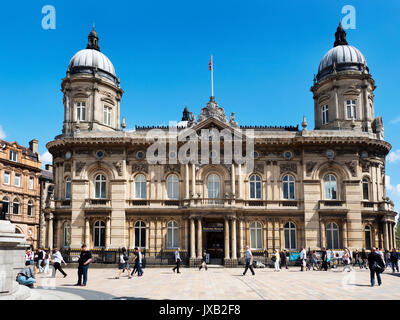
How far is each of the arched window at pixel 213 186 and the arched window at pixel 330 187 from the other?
10084mm

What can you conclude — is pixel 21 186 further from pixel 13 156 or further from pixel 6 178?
pixel 13 156

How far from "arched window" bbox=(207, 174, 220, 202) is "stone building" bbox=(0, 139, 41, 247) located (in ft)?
87.0

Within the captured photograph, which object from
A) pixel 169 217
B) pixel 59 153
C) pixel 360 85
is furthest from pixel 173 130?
pixel 360 85

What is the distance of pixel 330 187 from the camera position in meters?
38.7

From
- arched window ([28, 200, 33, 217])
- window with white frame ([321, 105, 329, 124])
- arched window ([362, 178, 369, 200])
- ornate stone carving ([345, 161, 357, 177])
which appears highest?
window with white frame ([321, 105, 329, 124])

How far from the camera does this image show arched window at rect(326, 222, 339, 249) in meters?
37.8

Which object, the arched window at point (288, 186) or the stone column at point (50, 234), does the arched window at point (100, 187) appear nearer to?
the stone column at point (50, 234)

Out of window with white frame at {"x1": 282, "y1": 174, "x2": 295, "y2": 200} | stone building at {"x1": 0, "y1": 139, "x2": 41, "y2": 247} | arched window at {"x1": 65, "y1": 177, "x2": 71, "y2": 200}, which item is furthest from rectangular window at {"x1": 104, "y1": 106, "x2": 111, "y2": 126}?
window with white frame at {"x1": 282, "y1": 174, "x2": 295, "y2": 200}

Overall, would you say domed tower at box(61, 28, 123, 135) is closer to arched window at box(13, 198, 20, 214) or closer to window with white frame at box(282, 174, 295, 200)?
arched window at box(13, 198, 20, 214)

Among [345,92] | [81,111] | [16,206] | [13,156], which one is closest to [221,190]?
[345,92]

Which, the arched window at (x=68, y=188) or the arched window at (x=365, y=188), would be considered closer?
the arched window at (x=365, y=188)

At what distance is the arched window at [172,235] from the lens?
38.2m

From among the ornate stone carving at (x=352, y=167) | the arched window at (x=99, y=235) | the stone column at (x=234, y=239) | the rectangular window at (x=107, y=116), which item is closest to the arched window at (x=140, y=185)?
the arched window at (x=99, y=235)

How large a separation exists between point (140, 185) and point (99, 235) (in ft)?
19.3
